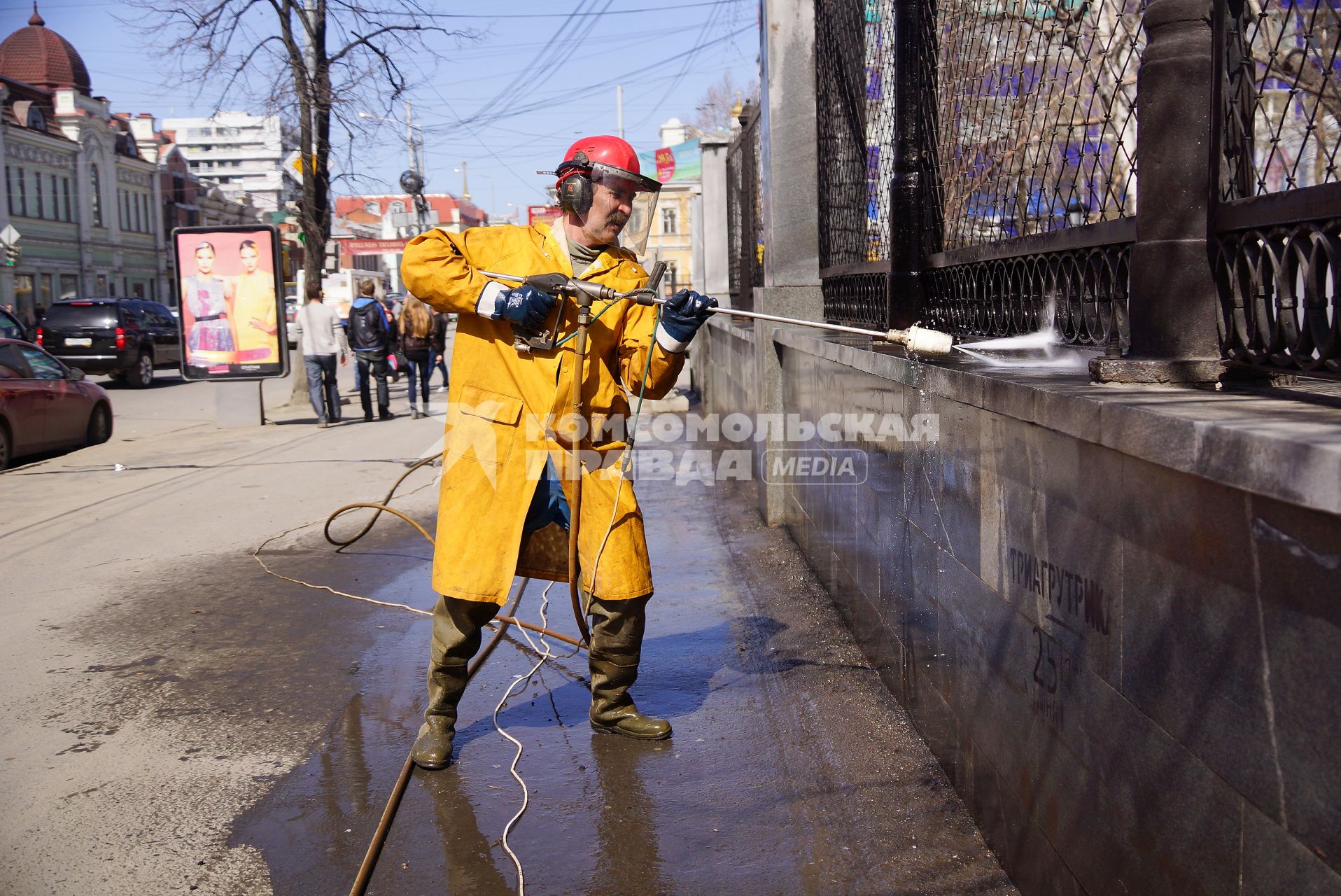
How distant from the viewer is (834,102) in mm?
7625

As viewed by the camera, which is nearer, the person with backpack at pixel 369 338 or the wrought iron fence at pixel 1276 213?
the wrought iron fence at pixel 1276 213

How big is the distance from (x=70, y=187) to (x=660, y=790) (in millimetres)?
58662

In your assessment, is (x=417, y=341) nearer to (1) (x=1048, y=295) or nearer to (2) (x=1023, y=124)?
(2) (x=1023, y=124)

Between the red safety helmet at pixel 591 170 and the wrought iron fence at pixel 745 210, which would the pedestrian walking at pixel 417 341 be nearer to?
the wrought iron fence at pixel 745 210

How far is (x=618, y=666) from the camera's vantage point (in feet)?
14.4

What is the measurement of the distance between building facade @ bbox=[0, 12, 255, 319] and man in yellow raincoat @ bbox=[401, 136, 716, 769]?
4271 centimetres

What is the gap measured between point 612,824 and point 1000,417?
1.75 meters

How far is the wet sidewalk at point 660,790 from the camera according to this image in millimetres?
3365

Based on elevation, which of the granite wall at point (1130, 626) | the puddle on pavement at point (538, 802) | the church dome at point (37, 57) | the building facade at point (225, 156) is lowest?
the puddle on pavement at point (538, 802)

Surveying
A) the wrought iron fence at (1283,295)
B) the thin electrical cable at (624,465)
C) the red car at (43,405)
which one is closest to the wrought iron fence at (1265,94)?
the wrought iron fence at (1283,295)

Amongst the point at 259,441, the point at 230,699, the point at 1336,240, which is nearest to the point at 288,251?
the point at 259,441

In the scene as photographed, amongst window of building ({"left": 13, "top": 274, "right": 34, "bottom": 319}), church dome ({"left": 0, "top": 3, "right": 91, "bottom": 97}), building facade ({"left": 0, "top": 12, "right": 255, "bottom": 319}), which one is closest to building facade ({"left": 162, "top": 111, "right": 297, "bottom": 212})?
building facade ({"left": 0, "top": 12, "right": 255, "bottom": 319})

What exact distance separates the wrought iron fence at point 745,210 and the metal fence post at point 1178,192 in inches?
303

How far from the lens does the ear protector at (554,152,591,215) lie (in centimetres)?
417
